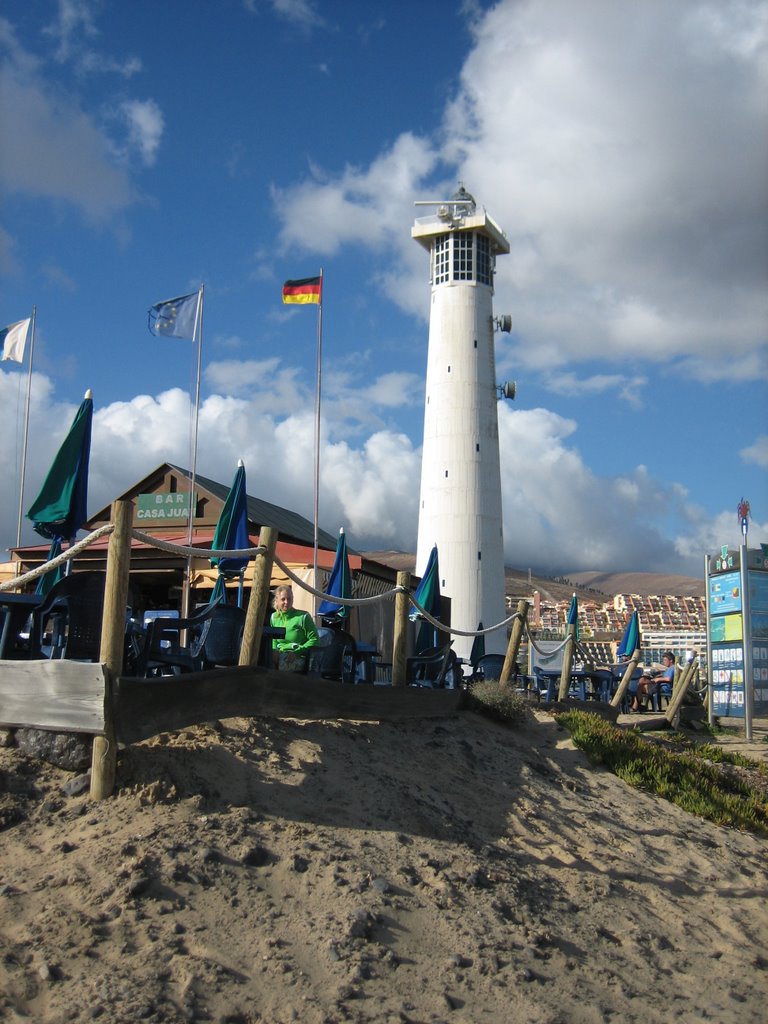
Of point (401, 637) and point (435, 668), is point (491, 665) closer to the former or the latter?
point (435, 668)

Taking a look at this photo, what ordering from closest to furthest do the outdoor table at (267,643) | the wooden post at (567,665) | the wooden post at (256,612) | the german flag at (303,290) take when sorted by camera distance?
1. the wooden post at (256,612)
2. the outdoor table at (267,643)
3. the wooden post at (567,665)
4. the german flag at (303,290)

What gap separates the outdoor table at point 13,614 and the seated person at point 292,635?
6.53ft

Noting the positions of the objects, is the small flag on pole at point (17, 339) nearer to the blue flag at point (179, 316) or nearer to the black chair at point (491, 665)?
the blue flag at point (179, 316)

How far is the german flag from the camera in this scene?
19.4 m

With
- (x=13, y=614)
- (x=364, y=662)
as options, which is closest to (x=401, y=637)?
(x=364, y=662)

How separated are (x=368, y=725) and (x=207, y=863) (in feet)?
9.28

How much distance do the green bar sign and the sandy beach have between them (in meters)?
15.7

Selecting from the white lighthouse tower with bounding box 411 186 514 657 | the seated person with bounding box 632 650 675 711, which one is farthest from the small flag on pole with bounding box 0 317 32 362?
Result: the white lighthouse tower with bounding box 411 186 514 657

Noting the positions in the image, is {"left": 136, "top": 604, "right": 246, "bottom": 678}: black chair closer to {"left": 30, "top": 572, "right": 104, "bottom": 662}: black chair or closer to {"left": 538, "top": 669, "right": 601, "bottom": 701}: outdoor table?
{"left": 30, "top": 572, "right": 104, "bottom": 662}: black chair

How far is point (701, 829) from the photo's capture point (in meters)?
7.46

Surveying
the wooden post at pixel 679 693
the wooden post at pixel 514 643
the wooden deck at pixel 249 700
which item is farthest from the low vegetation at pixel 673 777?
the wooden post at pixel 679 693

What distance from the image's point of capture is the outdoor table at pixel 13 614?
598 centimetres

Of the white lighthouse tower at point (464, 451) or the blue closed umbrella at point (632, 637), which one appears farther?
the white lighthouse tower at point (464, 451)

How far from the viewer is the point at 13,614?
625 centimetres
